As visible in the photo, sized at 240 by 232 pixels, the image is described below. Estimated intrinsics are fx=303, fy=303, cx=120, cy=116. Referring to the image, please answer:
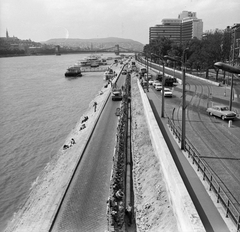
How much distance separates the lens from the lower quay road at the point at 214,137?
13742mm

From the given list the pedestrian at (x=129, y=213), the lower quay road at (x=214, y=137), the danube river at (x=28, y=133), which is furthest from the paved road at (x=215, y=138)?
the danube river at (x=28, y=133)

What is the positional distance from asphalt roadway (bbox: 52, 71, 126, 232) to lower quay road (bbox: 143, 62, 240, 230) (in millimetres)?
5637

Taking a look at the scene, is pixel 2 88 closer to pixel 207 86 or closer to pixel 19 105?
pixel 19 105

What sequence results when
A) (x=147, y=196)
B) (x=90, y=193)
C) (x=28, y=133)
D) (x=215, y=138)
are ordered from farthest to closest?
(x=28, y=133), (x=215, y=138), (x=90, y=193), (x=147, y=196)

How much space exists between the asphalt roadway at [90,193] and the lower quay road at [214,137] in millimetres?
5637

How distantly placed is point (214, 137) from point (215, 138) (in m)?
0.22

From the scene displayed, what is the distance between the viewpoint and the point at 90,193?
54.9ft

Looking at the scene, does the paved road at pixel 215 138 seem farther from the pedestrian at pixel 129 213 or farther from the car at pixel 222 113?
the pedestrian at pixel 129 213

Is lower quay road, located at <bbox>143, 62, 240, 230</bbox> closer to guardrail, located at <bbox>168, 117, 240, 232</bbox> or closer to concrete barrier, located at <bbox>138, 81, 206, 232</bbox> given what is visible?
guardrail, located at <bbox>168, 117, 240, 232</bbox>

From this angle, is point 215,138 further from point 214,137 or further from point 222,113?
point 222,113

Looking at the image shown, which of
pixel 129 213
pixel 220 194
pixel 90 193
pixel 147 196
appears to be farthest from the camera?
pixel 90 193

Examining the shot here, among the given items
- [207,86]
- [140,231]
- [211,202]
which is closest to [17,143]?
[140,231]

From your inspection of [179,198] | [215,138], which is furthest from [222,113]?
[179,198]

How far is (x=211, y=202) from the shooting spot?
11547 mm
